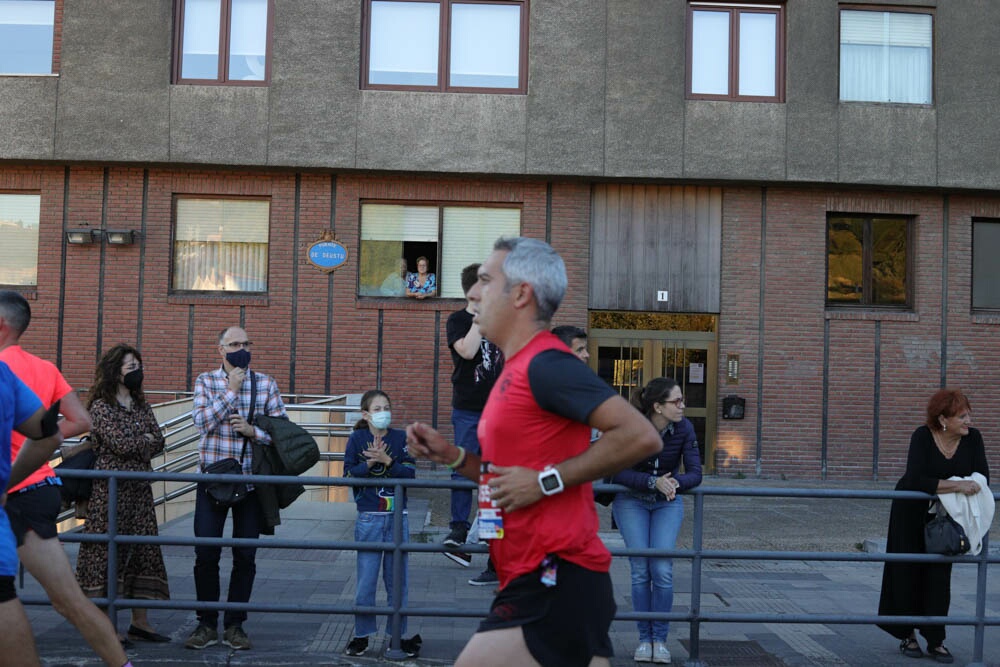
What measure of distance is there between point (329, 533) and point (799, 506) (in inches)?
270

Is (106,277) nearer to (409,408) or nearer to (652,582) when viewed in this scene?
(409,408)

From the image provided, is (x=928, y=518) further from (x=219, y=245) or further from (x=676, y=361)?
(x=219, y=245)

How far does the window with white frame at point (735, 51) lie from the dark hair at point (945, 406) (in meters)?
11.0

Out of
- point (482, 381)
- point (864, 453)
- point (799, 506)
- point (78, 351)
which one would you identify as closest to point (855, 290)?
point (864, 453)

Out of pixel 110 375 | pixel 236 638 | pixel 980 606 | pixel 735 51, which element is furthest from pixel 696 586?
pixel 735 51

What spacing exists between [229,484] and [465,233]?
10974mm

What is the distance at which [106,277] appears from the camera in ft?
54.8

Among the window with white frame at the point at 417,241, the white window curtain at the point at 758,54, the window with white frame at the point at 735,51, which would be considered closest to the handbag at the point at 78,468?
the window with white frame at the point at 417,241

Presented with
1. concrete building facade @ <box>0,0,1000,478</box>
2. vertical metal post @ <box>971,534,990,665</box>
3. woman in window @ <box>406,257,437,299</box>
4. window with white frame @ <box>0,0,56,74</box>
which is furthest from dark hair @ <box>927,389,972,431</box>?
window with white frame @ <box>0,0,56,74</box>

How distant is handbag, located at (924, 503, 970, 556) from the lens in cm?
627

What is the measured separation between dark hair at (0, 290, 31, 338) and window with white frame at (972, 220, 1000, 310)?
1623 cm

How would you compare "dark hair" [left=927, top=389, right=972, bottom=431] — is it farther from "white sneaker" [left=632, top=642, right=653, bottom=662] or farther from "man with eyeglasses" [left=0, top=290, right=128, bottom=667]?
"man with eyeglasses" [left=0, top=290, right=128, bottom=667]

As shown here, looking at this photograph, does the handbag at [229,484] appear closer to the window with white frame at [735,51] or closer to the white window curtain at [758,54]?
the window with white frame at [735,51]

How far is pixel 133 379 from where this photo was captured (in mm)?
6621
